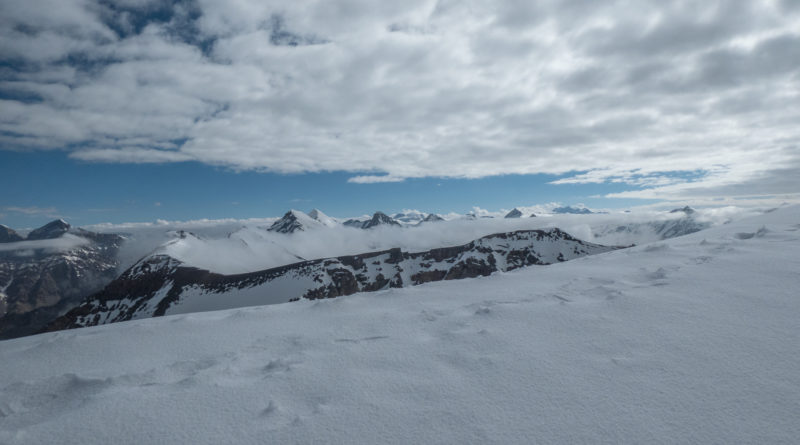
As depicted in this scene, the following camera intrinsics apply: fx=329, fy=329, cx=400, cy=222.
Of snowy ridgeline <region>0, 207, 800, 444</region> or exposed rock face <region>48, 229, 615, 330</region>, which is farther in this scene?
exposed rock face <region>48, 229, 615, 330</region>

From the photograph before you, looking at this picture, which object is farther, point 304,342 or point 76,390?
point 304,342

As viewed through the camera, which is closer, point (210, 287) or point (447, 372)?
point (447, 372)

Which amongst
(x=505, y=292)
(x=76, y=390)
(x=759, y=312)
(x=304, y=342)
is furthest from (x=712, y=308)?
(x=76, y=390)

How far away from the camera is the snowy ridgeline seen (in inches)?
138

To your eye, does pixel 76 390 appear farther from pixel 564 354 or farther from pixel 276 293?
pixel 276 293

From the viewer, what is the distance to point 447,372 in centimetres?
457

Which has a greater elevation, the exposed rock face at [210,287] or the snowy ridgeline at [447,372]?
the snowy ridgeline at [447,372]

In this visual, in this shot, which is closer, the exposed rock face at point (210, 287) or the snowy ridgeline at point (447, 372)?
the snowy ridgeline at point (447, 372)

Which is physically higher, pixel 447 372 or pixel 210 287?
pixel 447 372

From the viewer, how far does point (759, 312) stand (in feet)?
18.2

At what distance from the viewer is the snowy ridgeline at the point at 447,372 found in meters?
3.51

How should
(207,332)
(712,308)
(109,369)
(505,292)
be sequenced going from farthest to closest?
(505,292) < (207,332) < (712,308) < (109,369)

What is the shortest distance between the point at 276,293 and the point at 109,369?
14477 centimetres

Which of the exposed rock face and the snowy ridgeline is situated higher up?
the snowy ridgeline
